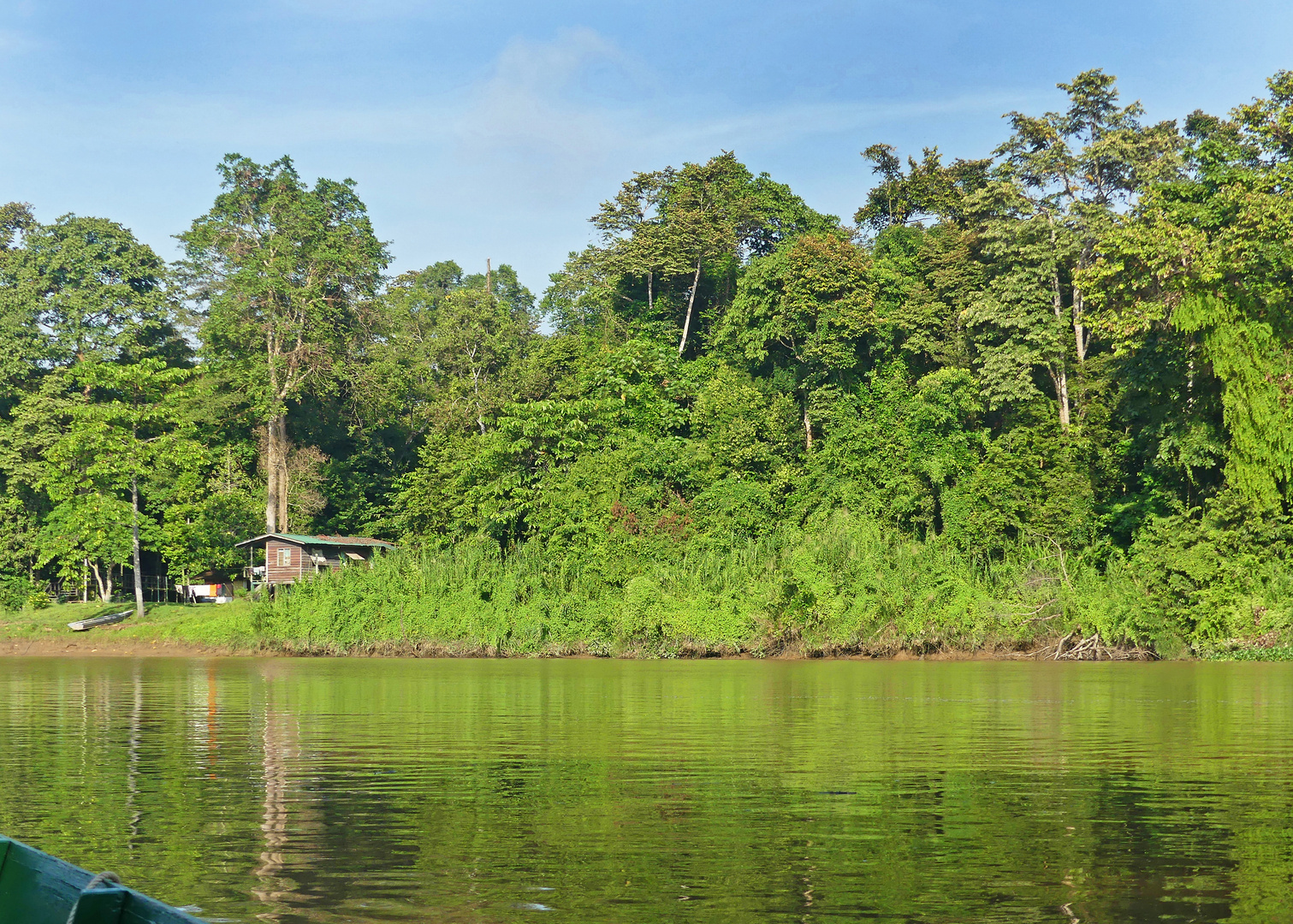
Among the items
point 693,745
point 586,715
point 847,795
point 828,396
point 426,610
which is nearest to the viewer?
point 847,795

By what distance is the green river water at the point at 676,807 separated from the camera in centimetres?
812

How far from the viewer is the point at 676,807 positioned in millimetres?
11477

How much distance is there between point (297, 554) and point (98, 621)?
889 cm

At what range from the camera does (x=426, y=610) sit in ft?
146

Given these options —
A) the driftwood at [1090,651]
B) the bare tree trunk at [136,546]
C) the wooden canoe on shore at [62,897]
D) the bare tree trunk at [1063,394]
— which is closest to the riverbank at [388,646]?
the driftwood at [1090,651]

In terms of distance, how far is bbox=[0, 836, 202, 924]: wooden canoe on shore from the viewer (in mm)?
4109

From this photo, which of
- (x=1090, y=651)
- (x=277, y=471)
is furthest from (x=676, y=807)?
(x=277, y=471)

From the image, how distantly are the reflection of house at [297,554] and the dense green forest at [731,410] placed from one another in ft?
10.4

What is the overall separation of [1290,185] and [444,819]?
39.0m

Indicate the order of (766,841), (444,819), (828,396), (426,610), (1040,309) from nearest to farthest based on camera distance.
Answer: (766,841), (444,819), (426,610), (1040,309), (828,396)

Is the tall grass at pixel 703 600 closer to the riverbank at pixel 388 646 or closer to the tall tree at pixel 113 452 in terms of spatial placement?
the riverbank at pixel 388 646

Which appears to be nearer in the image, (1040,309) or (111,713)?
(111,713)

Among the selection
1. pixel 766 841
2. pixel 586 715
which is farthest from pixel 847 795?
pixel 586 715

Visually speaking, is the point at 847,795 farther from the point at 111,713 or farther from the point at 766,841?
the point at 111,713
